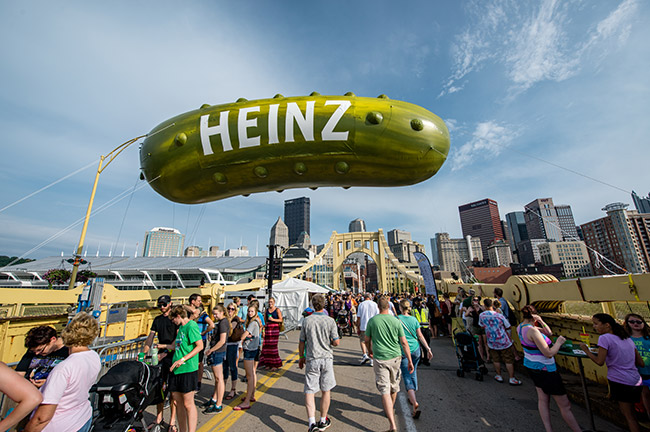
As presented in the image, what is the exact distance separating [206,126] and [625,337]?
6324 millimetres

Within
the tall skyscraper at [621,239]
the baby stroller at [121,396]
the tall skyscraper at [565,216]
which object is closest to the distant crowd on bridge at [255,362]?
the baby stroller at [121,396]

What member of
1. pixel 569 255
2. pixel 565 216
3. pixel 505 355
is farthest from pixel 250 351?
pixel 565 216

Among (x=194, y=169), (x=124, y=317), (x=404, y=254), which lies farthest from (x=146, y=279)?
(x=404, y=254)

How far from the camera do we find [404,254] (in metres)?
186

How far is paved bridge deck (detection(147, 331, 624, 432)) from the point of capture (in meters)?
3.75

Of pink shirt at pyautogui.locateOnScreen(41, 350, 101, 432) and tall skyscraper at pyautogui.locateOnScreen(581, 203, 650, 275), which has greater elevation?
tall skyscraper at pyautogui.locateOnScreen(581, 203, 650, 275)

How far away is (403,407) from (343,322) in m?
7.15

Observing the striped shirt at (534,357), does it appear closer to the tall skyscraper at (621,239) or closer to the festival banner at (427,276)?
the festival banner at (427,276)

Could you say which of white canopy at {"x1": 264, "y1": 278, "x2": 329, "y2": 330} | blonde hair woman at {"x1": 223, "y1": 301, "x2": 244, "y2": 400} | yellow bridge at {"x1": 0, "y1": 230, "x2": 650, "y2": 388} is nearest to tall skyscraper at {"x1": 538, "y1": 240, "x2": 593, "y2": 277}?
white canopy at {"x1": 264, "y1": 278, "x2": 329, "y2": 330}

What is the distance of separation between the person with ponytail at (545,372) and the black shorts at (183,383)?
4174mm

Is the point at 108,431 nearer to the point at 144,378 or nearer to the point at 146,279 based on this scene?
the point at 144,378

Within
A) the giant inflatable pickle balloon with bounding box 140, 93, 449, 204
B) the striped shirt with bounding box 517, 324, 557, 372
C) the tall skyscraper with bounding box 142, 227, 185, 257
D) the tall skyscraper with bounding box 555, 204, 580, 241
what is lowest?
the striped shirt with bounding box 517, 324, 557, 372

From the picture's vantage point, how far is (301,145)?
4.33 meters

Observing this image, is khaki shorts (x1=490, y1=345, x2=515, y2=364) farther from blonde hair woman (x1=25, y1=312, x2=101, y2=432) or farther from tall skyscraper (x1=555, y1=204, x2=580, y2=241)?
tall skyscraper (x1=555, y1=204, x2=580, y2=241)
